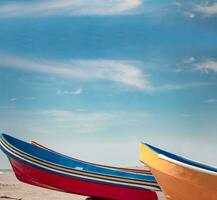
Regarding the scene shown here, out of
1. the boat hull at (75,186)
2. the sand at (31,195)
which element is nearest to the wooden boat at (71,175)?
the boat hull at (75,186)

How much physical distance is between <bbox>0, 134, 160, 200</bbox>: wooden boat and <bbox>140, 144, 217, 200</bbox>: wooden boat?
156 inches

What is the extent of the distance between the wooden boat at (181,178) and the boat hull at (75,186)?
4.18 metres

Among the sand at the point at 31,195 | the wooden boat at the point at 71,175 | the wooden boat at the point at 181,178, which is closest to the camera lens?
the wooden boat at the point at 181,178

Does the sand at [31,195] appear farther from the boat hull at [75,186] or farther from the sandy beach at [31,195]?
the boat hull at [75,186]

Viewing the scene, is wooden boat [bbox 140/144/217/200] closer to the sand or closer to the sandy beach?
the sand

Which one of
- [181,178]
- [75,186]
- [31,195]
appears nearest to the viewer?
[181,178]

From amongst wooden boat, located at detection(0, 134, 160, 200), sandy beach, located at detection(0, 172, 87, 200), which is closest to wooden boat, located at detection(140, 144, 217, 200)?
wooden boat, located at detection(0, 134, 160, 200)

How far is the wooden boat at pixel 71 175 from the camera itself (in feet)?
38.7

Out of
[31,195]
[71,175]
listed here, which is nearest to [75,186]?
[71,175]

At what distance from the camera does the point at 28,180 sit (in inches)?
520

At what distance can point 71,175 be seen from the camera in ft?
41.5

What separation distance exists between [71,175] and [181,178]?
6.14 metres

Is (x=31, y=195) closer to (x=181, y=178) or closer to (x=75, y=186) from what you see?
(x=75, y=186)

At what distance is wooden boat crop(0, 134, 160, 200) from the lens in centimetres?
1178
